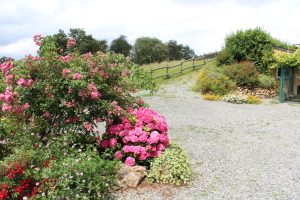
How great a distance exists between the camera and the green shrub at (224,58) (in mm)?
23719

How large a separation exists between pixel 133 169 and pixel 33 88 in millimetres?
2451

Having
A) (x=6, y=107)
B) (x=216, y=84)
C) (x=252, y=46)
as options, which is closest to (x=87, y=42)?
(x=252, y=46)

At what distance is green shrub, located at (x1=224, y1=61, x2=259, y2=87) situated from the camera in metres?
20.1

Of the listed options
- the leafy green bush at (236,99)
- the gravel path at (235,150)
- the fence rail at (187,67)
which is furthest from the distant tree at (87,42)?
the gravel path at (235,150)

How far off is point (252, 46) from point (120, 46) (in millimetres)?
44312

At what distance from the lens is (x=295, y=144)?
31.0 ft

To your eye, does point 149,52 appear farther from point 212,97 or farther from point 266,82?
point 212,97

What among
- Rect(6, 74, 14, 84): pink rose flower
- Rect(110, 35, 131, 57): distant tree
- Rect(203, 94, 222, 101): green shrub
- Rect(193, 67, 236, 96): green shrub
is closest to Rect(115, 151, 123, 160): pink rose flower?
Rect(6, 74, 14, 84): pink rose flower

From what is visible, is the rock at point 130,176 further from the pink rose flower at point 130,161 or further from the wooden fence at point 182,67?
the wooden fence at point 182,67

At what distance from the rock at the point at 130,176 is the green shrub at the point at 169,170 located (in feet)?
0.65

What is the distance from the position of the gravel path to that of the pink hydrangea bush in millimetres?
777

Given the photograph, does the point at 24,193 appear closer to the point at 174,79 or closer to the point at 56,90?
the point at 56,90

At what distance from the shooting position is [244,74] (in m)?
20.2

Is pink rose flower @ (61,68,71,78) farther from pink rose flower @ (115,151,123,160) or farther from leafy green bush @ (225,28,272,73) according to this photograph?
leafy green bush @ (225,28,272,73)
